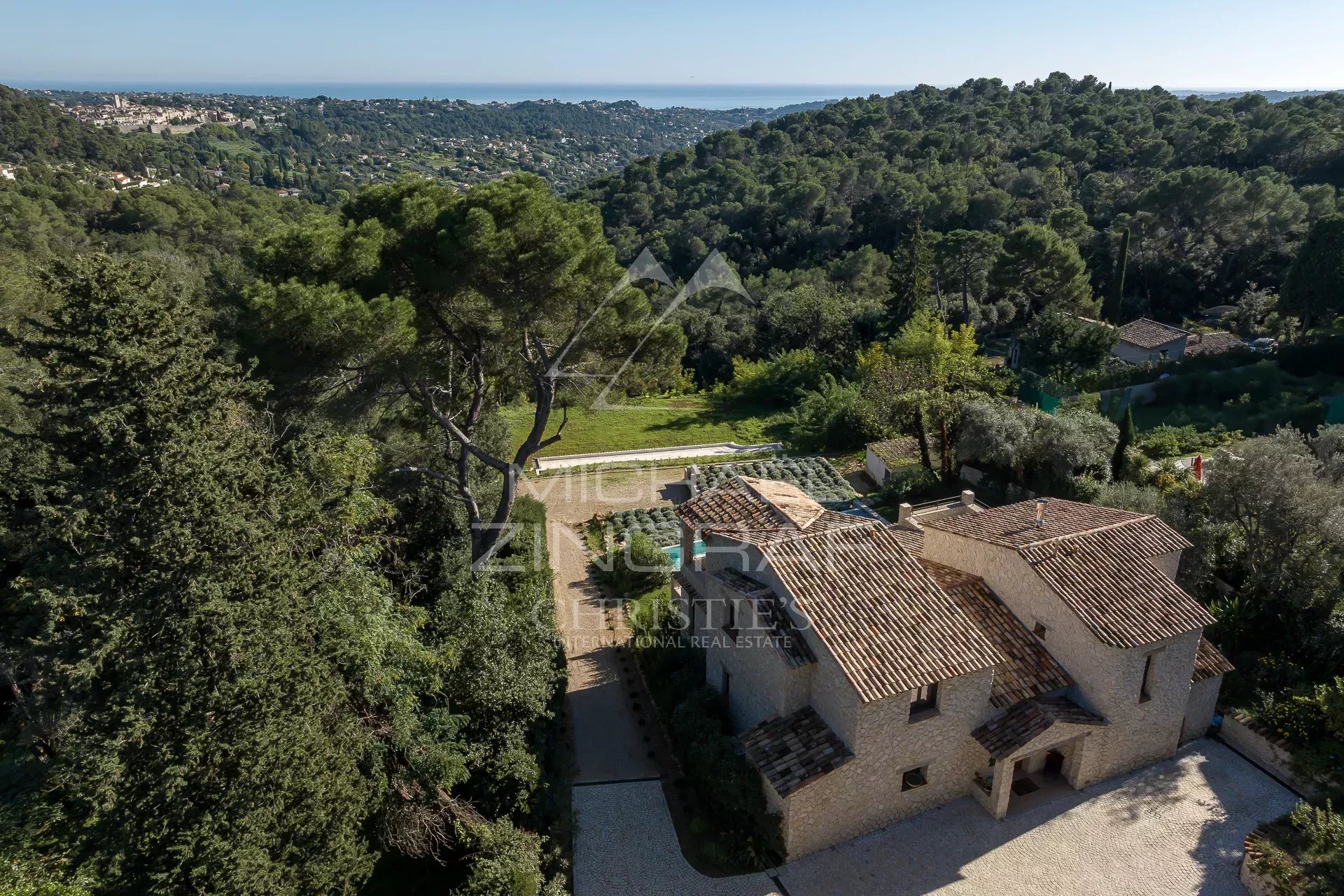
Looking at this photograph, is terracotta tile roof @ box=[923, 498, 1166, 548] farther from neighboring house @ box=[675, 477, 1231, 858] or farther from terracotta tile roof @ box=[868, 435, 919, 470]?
terracotta tile roof @ box=[868, 435, 919, 470]

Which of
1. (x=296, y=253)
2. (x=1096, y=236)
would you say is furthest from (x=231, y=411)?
(x=1096, y=236)

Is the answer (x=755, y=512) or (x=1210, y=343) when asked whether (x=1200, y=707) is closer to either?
(x=755, y=512)

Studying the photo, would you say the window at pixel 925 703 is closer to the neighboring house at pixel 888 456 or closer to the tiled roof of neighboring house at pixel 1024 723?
the tiled roof of neighboring house at pixel 1024 723

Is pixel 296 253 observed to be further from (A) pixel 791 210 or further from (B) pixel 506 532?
(A) pixel 791 210

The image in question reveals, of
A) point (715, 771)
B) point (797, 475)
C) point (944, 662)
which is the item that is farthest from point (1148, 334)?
point (715, 771)

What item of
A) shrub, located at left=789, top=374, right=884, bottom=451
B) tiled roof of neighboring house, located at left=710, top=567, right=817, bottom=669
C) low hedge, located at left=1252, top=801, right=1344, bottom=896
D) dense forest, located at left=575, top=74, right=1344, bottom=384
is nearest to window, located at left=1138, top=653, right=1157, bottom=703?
low hedge, located at left=1252, top=801, right=1344, bottom=896

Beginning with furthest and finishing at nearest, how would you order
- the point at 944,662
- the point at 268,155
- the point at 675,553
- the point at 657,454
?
the point at 268,155 → the point at 657,454 → the point at 675,553 → the point at 944,662
